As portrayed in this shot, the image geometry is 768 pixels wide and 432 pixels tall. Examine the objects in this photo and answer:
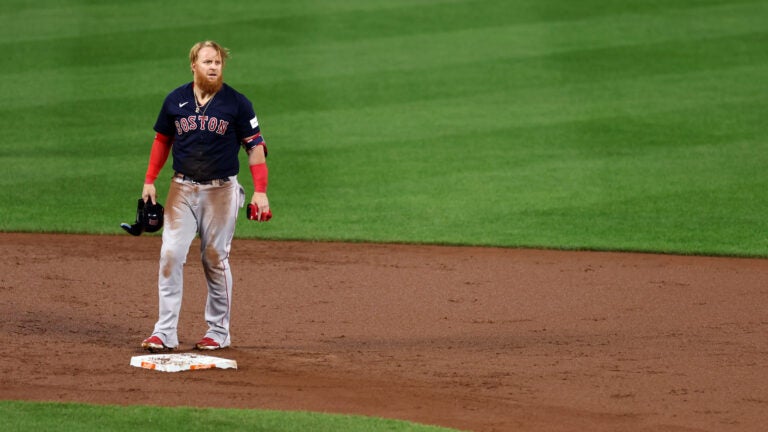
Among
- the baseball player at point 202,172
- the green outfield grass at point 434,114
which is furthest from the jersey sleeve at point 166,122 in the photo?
the green outfield grass at point 434,114

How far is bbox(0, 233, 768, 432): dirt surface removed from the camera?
6.38 metres

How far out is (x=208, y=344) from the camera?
7441mm

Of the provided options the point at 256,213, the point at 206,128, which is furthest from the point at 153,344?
the point at 206,128

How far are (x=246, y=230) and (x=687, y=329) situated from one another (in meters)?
5.03

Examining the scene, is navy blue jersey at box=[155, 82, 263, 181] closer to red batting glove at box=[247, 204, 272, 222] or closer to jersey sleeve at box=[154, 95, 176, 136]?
jersey sleeve at box=[154, 95, 176, 136]

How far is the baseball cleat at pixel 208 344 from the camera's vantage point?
7438mm

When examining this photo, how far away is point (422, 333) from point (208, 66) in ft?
7.70

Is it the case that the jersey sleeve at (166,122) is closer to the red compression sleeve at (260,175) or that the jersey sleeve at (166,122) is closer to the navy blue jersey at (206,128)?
the navy blue jersey at (206,128)

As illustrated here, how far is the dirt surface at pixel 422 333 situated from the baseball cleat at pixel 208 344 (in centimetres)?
7

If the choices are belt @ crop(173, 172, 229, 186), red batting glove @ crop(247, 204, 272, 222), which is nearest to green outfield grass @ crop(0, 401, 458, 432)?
red batting glove @ crop(247, 204, 272, 222)

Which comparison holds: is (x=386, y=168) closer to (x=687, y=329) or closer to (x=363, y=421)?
(x=687, y=329)

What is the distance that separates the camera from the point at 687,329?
8.23 meters

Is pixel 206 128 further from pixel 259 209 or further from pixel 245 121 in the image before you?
pixel 259 209

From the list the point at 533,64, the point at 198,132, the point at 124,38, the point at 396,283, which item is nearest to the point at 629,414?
the point at 198,132
